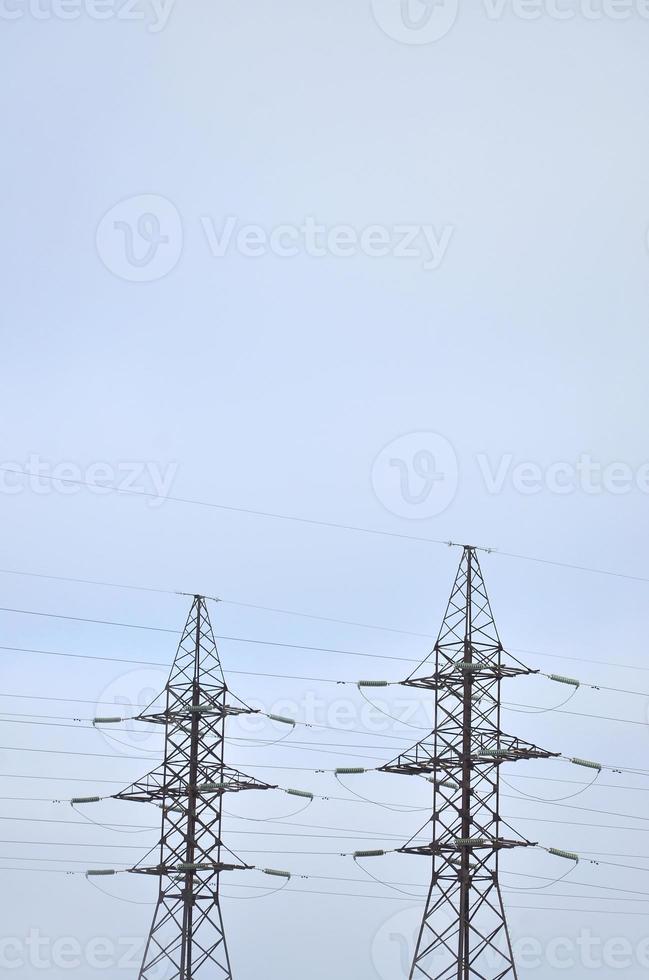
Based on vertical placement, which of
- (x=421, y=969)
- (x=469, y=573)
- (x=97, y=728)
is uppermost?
(x=469, y=573)

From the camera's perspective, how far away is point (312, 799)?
69438mm

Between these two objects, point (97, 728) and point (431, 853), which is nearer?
point (431, 853)

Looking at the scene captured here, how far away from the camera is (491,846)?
60844 mm

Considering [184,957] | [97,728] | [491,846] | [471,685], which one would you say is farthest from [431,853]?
[97,728]

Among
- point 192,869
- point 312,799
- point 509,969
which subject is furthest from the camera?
point 312,799

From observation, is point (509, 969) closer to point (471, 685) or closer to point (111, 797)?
point (471, 685)

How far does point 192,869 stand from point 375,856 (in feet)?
25.0

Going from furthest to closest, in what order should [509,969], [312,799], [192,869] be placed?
[312,799]
[192,869]
[509,969]

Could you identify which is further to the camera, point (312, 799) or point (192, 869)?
point (312, 799)

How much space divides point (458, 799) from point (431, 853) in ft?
7.72

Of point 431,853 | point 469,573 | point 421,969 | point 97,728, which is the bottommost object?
point 421,969

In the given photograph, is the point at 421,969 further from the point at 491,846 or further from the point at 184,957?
the point at 184,957

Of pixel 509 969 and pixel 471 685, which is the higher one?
pixel 471 685

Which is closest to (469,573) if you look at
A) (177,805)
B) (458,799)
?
(458,799)
